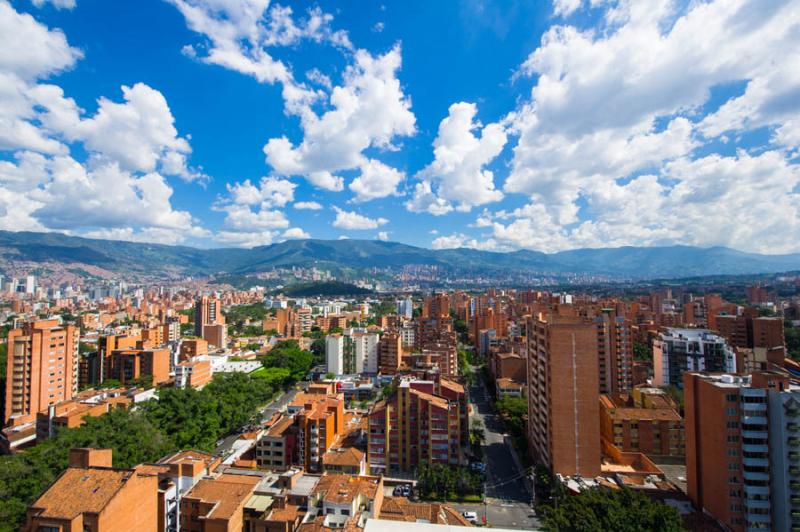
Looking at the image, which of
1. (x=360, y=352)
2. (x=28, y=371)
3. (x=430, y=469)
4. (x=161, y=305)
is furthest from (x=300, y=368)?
(x=161, y=305)

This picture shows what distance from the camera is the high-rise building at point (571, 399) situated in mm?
14047

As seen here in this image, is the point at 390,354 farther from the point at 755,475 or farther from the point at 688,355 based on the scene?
the point at 755,475

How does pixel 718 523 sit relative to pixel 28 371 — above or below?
below

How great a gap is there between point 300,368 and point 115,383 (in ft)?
38.0

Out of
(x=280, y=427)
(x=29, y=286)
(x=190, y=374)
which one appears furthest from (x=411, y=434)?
(x=29, y=286)

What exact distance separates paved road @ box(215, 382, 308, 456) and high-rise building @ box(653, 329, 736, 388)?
935 inches

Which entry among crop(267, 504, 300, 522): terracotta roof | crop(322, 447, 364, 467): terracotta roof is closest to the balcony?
crop(322, 447, 364, 467): terracotta roof

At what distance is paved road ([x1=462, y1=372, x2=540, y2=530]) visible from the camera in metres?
13.0

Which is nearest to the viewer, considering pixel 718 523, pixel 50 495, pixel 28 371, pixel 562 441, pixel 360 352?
pixel 50 495

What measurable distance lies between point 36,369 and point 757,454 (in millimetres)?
29672

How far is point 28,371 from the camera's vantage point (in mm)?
20844

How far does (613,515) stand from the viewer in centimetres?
979

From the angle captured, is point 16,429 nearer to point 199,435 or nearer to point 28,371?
point 28,371

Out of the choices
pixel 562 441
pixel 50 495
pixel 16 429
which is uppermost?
pixel 50 495
